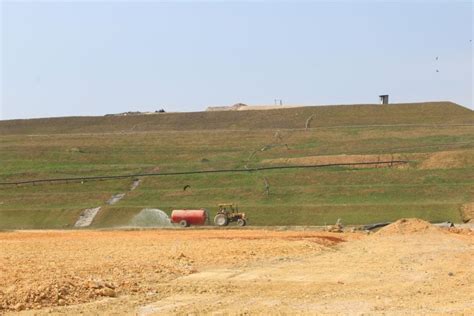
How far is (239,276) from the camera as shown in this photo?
25391 millimetres

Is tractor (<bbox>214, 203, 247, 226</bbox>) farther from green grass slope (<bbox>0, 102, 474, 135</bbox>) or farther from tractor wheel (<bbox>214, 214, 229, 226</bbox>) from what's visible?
green grass slope (<bbox>0, 102, 474, 135</bbox>)

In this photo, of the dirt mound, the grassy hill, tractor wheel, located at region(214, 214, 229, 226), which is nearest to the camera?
the dirt mound

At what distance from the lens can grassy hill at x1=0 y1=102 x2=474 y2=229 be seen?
59875mm

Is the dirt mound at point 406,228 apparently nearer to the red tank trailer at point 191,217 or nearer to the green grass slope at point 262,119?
the red tank trailer at point 191,217

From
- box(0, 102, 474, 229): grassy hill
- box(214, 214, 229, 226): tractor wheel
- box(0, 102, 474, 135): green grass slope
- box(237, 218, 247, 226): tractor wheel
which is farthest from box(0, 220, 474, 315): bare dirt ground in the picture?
box(0, 102, 474, 135): green grass slope

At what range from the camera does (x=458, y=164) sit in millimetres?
69812

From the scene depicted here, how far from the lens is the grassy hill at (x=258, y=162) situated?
5988 centimetres

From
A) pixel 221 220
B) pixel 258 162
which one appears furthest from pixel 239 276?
pixel 258 162

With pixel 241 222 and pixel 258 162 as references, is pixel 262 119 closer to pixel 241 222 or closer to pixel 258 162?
pixel 258 162

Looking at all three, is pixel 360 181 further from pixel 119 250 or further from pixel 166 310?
pixel 166 310

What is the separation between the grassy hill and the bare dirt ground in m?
21.4

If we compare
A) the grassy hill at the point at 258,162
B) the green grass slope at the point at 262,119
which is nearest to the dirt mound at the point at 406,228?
the grassy hill at the point at 258,162

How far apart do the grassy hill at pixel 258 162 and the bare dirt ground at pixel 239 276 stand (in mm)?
21444

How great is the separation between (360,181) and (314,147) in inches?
825
